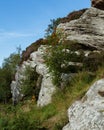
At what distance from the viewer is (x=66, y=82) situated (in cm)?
1986

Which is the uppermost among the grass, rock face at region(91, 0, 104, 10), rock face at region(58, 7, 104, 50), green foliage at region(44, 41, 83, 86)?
rock face at region(91, 0, 104, 10)

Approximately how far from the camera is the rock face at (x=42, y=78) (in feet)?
69.5

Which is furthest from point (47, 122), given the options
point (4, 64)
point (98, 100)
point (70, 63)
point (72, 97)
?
point (4, 64)

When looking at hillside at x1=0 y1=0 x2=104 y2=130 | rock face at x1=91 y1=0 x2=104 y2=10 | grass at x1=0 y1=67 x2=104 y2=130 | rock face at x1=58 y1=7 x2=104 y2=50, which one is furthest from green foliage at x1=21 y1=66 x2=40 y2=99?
grass at x1=0 y1=67 x2=104 y2=130

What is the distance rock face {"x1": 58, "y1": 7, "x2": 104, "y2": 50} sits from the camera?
23.3m

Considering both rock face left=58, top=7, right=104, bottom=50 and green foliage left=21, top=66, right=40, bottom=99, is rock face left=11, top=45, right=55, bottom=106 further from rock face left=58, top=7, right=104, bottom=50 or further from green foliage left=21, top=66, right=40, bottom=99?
rock face left=58, top=7, right=104, bottom=50

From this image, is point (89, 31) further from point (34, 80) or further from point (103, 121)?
point (103, 121)

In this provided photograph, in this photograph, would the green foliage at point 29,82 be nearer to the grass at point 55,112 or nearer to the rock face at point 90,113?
the grass at point 55,112

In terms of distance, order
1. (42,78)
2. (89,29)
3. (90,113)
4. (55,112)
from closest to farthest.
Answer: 1. (90,113)
2. (55,112)
3. (89,29)
4. (42,78)

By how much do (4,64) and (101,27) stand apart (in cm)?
2488

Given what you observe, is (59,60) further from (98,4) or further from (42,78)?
(98,4)

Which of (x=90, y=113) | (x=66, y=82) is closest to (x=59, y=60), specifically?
(x=66, y=82)

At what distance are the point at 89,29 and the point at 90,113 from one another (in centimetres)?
1258

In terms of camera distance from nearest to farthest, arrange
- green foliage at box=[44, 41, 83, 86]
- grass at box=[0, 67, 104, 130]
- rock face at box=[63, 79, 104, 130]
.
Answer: rock face at box=[63, 79, 104, 130] → grass at box=[0, 67, 104, 130] → green foliage at box=[44, 41, 83, 86]
